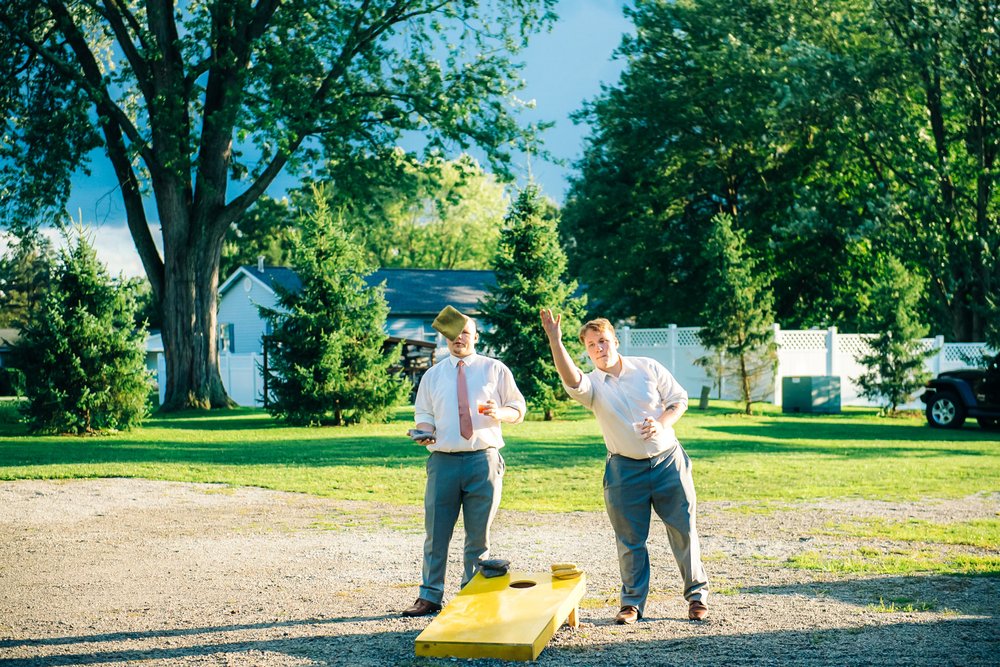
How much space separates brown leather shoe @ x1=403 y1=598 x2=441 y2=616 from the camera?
5.87 m

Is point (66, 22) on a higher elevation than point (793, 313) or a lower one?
higher

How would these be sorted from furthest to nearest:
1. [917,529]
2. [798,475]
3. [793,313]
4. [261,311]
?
[793,313], [261,311], [798,475], [917,529]

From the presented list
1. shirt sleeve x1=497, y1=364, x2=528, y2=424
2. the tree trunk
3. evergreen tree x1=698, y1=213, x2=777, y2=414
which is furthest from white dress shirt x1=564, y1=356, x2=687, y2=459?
the tree trunk

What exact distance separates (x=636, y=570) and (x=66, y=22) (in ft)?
77.6

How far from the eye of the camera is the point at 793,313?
40.2 metres

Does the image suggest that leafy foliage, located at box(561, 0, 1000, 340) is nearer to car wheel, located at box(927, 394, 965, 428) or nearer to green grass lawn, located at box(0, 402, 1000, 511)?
car wheel, located at box(927, 394, 965, 428)

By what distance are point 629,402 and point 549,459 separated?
893 cm

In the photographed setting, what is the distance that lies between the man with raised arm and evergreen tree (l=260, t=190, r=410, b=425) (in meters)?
15.5

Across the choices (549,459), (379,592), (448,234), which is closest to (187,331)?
(549,459)

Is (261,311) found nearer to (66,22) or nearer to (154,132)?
(154,132)

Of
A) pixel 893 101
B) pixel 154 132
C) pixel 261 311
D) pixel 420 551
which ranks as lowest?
pixel 420 551

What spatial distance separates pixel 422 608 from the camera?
5875 mm

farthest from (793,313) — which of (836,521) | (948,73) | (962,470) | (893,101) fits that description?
(836,521)

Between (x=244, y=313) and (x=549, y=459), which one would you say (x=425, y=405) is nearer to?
(x=549, y=459)
